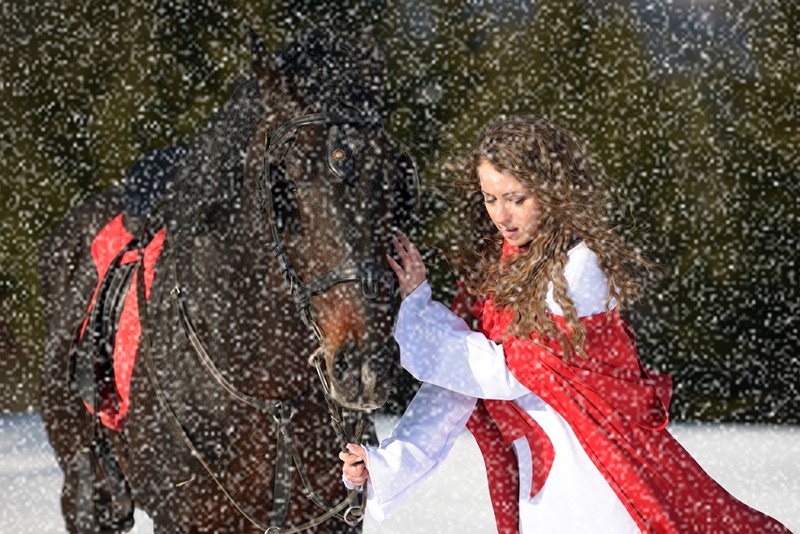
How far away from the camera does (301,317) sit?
8.82 feet

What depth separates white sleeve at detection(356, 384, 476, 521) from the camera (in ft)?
9.19

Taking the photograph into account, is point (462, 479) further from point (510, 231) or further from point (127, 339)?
point (510, 231)

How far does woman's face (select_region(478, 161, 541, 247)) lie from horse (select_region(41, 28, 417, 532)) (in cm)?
20

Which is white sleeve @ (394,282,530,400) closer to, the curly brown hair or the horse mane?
the curly brown hair

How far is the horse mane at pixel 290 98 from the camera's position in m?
2.79

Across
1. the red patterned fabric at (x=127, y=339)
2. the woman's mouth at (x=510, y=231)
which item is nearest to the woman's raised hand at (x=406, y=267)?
the woman's mouth at (x=510, y=231)

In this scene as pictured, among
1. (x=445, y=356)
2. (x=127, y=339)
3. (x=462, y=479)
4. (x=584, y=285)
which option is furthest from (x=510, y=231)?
(x=462, y=479)

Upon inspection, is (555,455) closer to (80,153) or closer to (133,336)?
(133,336)

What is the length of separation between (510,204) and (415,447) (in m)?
0.67

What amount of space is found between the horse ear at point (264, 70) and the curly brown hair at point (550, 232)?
0.54 meters

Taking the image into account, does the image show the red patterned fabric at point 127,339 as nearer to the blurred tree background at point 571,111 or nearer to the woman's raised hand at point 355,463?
the woman's raised hand at point 355,463

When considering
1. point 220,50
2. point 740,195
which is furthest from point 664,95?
point 220,50

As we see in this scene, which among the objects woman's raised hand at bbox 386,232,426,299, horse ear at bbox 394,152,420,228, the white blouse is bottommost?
the white blouse

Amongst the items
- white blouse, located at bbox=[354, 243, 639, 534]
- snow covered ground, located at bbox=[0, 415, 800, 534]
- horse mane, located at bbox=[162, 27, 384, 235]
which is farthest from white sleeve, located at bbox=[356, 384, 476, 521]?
snow covered ground, located at bbox=[0, 415, 800, 534]
